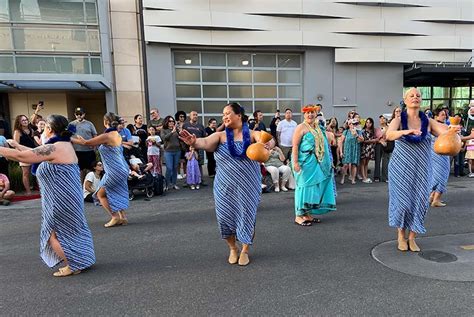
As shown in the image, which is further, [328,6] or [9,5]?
[328,6]

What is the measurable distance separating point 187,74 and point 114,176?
30.1ft

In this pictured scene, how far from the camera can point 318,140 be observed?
4984 mm

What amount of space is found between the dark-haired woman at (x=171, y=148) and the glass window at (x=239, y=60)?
20.7 feet

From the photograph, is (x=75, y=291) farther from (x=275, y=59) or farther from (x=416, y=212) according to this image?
(x=275, y=59)

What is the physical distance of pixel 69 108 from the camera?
13.6 metres

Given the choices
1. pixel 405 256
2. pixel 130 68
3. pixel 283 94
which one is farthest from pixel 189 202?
pixel 283 94

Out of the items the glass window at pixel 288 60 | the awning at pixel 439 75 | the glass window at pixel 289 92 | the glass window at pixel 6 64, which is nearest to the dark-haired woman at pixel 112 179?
the glass window at pixel 6 64

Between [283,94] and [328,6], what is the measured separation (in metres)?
3.89

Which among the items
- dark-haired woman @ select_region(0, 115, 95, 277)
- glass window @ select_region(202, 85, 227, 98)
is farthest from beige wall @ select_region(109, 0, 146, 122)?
dark-haired woman @ select_region(0, 115, 95, 277)

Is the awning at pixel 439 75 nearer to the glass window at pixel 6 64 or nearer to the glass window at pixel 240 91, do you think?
the glass window at pixel 240 91

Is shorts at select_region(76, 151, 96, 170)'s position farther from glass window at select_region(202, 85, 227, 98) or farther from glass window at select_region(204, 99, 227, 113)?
glass window at select_region(202, 85, 227, 98)

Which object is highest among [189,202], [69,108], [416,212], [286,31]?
[286,31]

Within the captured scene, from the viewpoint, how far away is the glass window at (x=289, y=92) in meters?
14.4

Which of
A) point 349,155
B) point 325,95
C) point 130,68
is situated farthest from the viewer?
point 325,95
